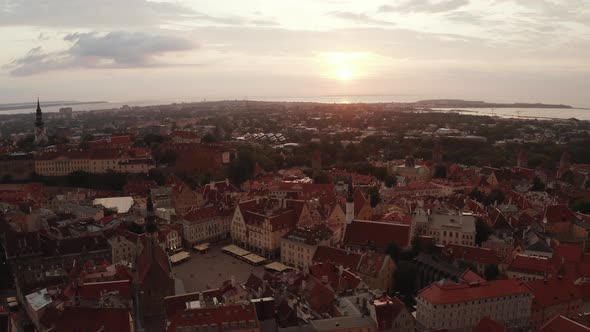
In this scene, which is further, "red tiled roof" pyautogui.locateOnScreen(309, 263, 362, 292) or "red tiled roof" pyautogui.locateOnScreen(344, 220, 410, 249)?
"red tiled roof" pyautogui.locateOnScreen(344, 220, 410, 249)

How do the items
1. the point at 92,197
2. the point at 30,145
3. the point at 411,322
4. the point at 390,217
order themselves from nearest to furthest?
the point at 411,322
the point at 390,217
the point at 92,197
the point at 30,145

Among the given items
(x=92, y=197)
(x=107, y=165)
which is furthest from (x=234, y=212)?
(x=107, y=165)

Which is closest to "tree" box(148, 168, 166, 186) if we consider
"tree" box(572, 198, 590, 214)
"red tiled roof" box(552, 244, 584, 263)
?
"red tiled roof" box(552, 244, 584, 263)

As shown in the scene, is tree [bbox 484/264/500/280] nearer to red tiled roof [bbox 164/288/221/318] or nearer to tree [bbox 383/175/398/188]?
red tiled roof [bbox 164/288/221/318]

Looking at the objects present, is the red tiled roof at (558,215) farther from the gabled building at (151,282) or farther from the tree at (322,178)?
the gabled building at (151,282)

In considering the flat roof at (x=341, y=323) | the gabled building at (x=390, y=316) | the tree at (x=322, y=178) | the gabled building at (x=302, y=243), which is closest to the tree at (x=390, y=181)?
the tree at (x=322, y=178)

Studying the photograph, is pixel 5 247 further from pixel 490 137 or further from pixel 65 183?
pixel 490 137
